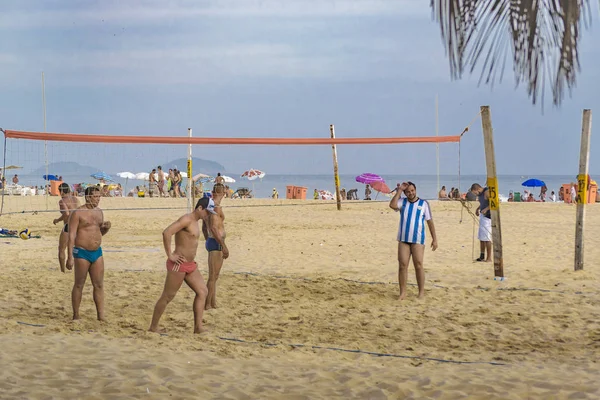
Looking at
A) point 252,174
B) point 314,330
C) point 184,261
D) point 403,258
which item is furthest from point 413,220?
point 252,174

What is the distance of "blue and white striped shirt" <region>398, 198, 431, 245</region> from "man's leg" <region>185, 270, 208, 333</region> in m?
2.25

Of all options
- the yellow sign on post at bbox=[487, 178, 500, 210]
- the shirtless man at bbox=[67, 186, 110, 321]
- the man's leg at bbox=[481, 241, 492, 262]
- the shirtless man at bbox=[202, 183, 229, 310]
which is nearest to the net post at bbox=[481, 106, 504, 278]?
the yellow sign on post at bbox=[487, 178, 500, 210]

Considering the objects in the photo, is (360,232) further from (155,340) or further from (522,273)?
(155,340)

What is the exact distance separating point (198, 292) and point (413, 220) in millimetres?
2376

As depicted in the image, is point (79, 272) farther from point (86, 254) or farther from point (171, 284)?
point (171, 284)

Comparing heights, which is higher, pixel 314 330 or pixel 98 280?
pixel 98 280

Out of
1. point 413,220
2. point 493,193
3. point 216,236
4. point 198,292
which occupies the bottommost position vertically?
point 198,292

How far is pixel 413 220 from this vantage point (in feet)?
23.9

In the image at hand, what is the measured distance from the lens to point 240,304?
745 cm

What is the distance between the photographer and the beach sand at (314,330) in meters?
4.70

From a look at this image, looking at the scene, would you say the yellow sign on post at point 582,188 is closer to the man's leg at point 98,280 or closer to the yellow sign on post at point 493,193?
the yellow sign on post at point 493,193

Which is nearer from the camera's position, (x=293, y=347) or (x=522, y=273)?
(x=293, y=347)

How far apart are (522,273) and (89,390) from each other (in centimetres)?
620


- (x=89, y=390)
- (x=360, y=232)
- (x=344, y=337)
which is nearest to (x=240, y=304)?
(x=344, y=337)
